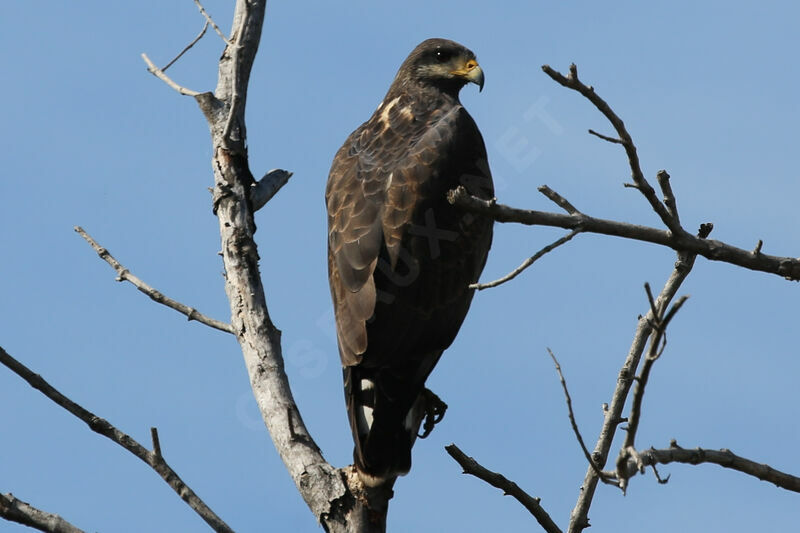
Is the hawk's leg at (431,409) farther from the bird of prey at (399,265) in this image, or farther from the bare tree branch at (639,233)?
the bare tree branch at (639,233)

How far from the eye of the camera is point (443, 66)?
270 inches

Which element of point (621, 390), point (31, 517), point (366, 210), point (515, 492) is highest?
point (366, 210)

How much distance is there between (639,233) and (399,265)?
1.82 meters

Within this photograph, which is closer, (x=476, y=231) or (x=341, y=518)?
(x=341, y=518)

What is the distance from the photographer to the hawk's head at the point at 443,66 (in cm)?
682

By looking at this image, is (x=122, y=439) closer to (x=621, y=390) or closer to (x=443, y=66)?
(x=621, y=390)

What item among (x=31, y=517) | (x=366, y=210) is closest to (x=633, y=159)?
(x=366, y=210)

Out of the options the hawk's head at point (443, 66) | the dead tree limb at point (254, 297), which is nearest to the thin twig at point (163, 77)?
the dead tree limb at point (254, 297)

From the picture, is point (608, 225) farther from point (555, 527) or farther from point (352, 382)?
point (352, 382)

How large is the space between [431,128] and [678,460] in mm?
3038

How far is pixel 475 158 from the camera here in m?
5.82

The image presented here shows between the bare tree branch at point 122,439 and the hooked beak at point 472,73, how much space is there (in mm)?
3631

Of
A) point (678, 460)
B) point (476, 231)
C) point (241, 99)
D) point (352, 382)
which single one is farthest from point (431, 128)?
point (678, 460)

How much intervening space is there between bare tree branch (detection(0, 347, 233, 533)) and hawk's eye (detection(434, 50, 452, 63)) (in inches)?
147
